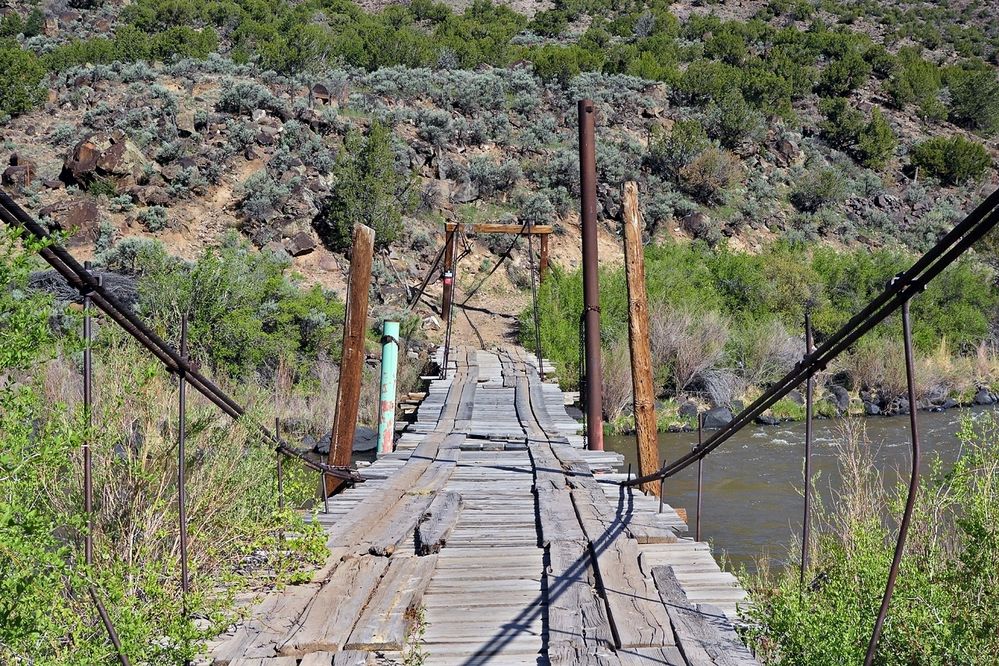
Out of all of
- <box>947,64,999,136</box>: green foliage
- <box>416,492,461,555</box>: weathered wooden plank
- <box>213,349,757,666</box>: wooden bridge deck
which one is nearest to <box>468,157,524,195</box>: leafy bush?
<box>213,349,757,666</box>: wooden bridge deck

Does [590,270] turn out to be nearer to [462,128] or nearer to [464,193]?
[464,193]

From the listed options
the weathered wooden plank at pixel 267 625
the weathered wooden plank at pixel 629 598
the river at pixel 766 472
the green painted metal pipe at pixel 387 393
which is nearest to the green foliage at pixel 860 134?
the river at pixel 766 472

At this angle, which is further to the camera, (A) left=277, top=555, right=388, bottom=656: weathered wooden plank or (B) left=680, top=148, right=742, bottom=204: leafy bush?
(B) left=680, top=148, right=742, bottom=204: leafy bush

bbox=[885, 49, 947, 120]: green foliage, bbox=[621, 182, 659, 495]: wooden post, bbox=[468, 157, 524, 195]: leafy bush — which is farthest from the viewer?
bbox=[885, 49, 947, 120]: green foliage

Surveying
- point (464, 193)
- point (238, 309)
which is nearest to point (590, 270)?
point (238, 309)

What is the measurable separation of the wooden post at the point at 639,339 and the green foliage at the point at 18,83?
22.7 meters

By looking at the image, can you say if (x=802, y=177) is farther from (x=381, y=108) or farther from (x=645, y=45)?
(x=381, y=108)

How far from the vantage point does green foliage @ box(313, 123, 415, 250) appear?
22.2 m

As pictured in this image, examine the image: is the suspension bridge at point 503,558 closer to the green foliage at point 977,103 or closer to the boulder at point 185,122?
the boulder at point 185,122

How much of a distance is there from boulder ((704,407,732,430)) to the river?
576mm

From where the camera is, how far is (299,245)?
21.6 metres

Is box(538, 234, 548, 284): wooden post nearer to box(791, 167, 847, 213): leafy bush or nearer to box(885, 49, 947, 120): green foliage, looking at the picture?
box(791, 167, 847, 213): leafy bush

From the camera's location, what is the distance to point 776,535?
34.3 feet

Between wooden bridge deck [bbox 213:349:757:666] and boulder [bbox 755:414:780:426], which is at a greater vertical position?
wooden bridge deck [bbox 213:349:757:666]
